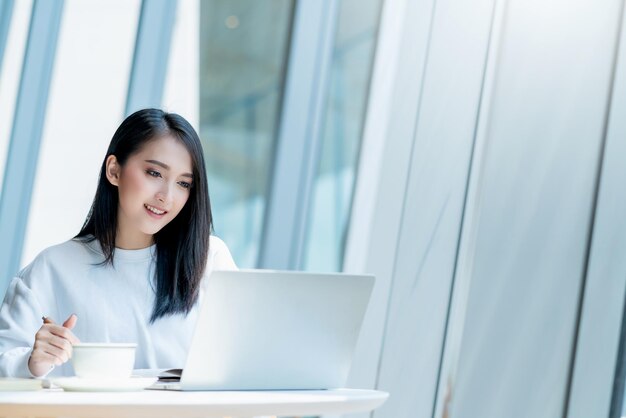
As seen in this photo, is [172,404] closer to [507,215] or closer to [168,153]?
[168,153]

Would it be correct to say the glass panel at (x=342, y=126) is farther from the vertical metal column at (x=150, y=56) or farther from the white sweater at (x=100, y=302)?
the white sweater at (x=100, y=302)

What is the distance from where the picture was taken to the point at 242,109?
3.38m

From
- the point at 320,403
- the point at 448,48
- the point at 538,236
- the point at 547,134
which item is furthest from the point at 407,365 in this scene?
the point at 320,403

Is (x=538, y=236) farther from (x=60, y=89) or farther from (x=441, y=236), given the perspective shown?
(x=60, y=89)

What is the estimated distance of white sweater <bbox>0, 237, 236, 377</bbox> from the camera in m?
1.67

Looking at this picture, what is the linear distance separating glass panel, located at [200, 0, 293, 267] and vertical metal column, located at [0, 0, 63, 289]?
0.73 m

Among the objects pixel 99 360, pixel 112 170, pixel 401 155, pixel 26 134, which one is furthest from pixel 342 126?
pixel 99 360

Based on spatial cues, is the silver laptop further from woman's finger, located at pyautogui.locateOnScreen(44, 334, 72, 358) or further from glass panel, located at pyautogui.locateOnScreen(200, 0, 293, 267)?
glass panel, located at pyautogui.locateOnScreen(200, 0, 293, 267)

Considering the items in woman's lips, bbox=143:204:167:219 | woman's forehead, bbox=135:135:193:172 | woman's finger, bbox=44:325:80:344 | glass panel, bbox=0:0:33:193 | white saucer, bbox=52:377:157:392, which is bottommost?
white saucer, bbox=52:377:157:392

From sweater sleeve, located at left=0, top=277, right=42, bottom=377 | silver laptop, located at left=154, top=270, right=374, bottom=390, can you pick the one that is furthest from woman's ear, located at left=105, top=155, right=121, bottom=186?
silver laptop, located at left=154, top=270, right=374, bottom=390

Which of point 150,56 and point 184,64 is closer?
point 150,56

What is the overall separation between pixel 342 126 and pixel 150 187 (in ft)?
6.17

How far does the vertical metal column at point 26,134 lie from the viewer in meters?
2.69

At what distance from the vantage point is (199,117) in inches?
131
